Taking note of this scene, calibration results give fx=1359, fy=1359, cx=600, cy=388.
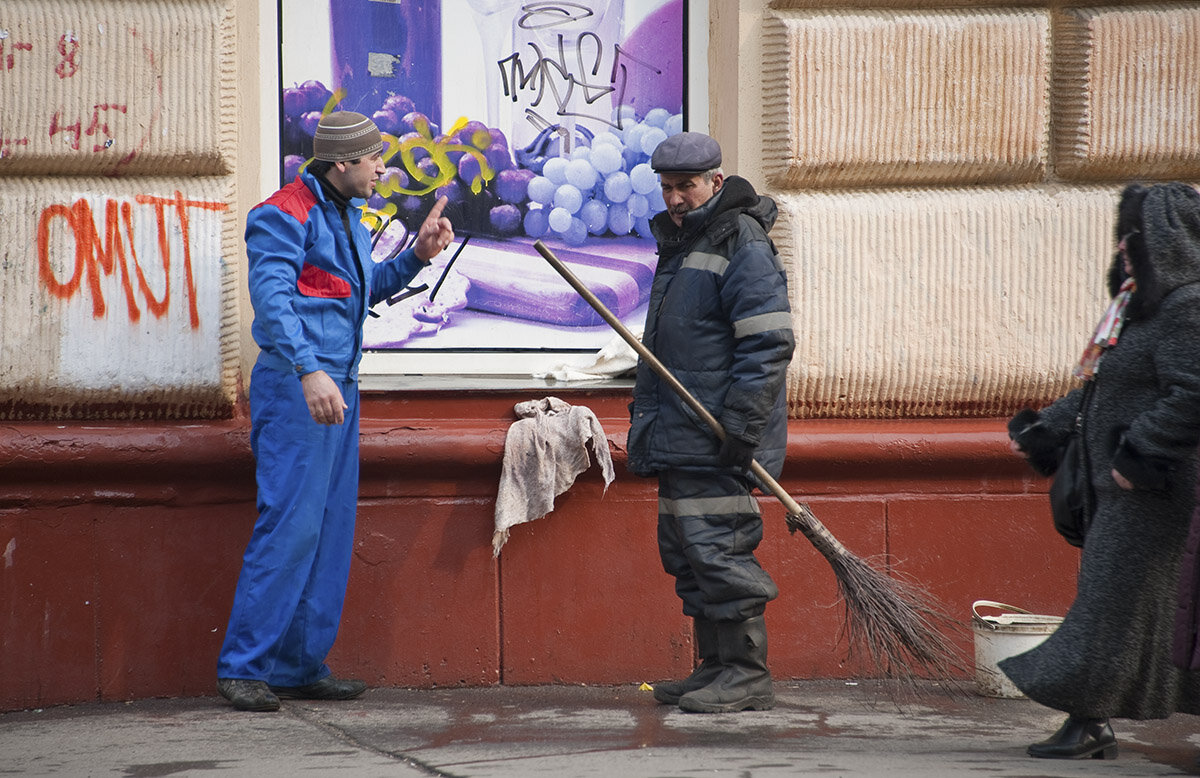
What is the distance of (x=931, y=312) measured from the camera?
5.10 metres

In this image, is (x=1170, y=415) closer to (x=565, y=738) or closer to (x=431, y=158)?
(x=565, y=738)

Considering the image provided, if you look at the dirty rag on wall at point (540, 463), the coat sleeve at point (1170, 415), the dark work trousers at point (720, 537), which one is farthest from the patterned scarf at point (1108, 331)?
the dirty rag on wall at point (540, 463)

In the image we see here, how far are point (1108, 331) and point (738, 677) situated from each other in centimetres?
162

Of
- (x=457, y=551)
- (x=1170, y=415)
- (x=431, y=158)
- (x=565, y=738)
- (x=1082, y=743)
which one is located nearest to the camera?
(x=1170, y=415)

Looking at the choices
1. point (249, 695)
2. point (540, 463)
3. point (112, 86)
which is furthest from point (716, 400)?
point (112, 86)

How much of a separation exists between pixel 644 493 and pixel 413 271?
1156mm

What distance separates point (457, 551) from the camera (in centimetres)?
488

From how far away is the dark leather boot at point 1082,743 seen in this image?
149 inches

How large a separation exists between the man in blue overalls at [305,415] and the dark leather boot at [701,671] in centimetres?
110

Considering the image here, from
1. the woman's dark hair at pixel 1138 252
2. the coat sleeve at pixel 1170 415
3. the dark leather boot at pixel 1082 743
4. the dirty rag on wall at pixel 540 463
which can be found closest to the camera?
the coat sleeve at pixel 1170 415

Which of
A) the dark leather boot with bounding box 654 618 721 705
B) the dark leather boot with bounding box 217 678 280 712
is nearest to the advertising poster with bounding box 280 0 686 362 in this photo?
the dark leather boot with bounding box 654 618 721 705

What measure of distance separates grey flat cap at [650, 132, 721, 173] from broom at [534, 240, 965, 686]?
48 cm

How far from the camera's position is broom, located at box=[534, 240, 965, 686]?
4.37 metres

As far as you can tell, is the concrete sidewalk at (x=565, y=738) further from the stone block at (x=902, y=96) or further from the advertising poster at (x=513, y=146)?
the stone block at (x=902, y=96)
